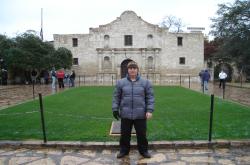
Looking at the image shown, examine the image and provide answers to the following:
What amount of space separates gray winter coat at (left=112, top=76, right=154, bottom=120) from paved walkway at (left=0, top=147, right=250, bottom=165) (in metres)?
0.81

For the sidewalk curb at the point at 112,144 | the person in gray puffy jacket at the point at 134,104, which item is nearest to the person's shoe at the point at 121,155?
the person in gray puffy jacket at the point at 134,104

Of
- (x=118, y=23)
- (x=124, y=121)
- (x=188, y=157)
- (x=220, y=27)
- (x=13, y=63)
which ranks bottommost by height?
(x=188, y=157)

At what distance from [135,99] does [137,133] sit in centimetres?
68

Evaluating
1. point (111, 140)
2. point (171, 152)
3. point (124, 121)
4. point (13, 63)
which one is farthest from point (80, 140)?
point (13, 63)

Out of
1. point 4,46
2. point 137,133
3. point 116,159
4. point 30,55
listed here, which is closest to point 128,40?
point 30,55

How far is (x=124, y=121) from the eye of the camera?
5949 millimetres

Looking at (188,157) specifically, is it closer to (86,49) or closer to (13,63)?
(13,63)

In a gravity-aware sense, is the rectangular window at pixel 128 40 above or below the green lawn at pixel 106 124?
above

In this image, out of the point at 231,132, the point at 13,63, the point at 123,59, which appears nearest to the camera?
the point at 231,132

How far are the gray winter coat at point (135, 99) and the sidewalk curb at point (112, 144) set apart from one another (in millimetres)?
958

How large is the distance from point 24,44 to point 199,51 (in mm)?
21340

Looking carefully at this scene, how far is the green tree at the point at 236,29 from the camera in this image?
25016 millimetres

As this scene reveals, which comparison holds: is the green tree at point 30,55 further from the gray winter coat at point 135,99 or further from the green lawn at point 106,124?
the gray winter coat at point 135,99

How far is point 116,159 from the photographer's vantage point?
584 cm
